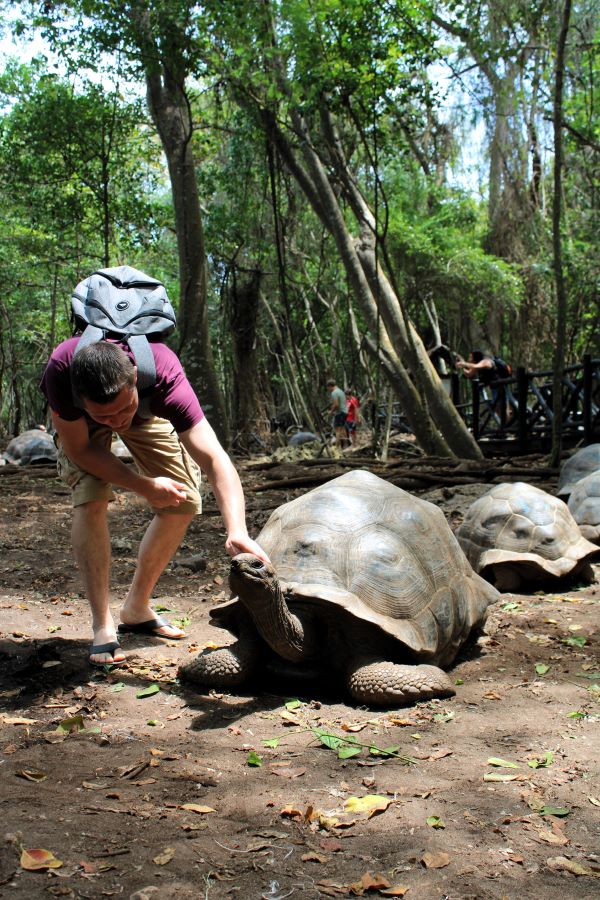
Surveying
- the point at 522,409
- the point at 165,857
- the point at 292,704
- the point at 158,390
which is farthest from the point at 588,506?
the point at 522,409

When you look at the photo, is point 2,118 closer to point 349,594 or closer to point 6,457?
point 6,457

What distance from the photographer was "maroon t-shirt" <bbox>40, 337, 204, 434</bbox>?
9.82 feet

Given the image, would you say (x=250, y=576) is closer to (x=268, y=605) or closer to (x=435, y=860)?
(x=268, y=605)

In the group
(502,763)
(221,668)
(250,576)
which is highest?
(250,576)

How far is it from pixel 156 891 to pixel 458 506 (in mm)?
5965

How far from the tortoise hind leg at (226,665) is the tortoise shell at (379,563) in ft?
0.60

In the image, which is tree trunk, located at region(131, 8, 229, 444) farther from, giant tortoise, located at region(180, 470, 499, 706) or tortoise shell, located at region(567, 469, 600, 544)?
giant tortoise, located at region(180, 470, 499, 706)

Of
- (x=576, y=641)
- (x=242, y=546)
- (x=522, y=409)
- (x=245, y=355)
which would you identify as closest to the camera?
(x=242, y=546)

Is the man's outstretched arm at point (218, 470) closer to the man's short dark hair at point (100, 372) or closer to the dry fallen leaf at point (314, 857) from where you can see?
the man's short dark hair at point (100, 372)

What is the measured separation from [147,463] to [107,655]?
85 centimetres

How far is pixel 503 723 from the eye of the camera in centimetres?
287

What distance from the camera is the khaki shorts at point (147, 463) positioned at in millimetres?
3422

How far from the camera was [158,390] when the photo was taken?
309 cm

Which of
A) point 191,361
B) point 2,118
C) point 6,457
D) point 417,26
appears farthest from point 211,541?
point 2,118
